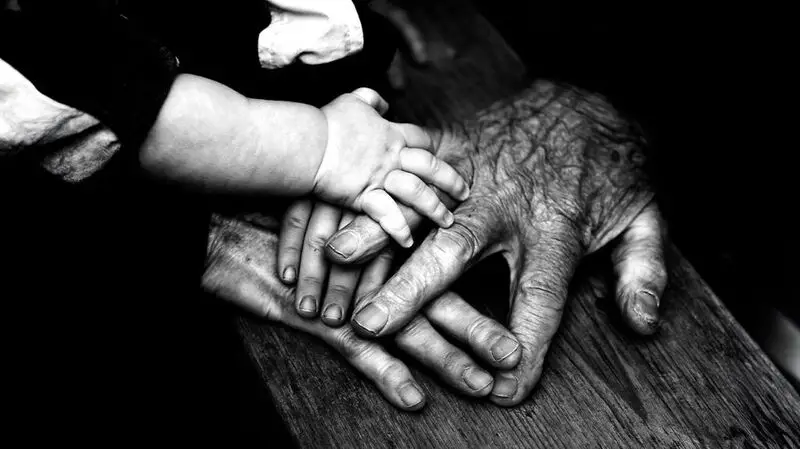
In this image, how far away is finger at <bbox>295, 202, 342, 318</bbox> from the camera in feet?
2.81

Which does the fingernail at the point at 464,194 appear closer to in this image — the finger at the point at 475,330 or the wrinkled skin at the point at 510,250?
the wrinkled skin at the point at 510,250

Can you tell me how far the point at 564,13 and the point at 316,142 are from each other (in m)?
0.78

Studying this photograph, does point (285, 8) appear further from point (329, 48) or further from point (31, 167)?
point (31, 167)

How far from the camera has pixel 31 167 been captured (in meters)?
0.70

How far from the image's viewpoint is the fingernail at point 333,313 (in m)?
0.81

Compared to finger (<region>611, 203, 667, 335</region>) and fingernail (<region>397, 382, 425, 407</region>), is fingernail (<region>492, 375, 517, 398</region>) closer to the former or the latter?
fingernail (<region>397, 382, 425, 407</region>)

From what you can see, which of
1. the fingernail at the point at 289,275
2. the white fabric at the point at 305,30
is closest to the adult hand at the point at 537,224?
the fingernail at the point at 289,275

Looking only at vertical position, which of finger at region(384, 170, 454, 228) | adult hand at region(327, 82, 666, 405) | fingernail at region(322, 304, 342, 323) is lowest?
fingernail at region(322, 304, 342, 323)

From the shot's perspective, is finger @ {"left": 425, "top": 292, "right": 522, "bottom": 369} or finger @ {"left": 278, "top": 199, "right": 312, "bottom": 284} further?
finger @ {"left": 278, "top": 199, "right": 312, "bottom": 284}

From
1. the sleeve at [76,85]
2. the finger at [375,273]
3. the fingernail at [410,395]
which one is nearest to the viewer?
the sleeve at [76,85]

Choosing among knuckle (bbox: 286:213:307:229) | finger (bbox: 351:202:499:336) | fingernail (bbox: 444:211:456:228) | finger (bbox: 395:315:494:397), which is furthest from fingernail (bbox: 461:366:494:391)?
knuckle (bbox: 286:213:307:229)

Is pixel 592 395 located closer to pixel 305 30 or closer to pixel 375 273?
pixel 375 273

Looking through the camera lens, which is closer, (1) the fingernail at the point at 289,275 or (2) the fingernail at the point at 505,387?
(2) the fingernail at the point at 505,387

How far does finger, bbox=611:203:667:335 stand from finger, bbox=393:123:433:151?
362 millimetres
